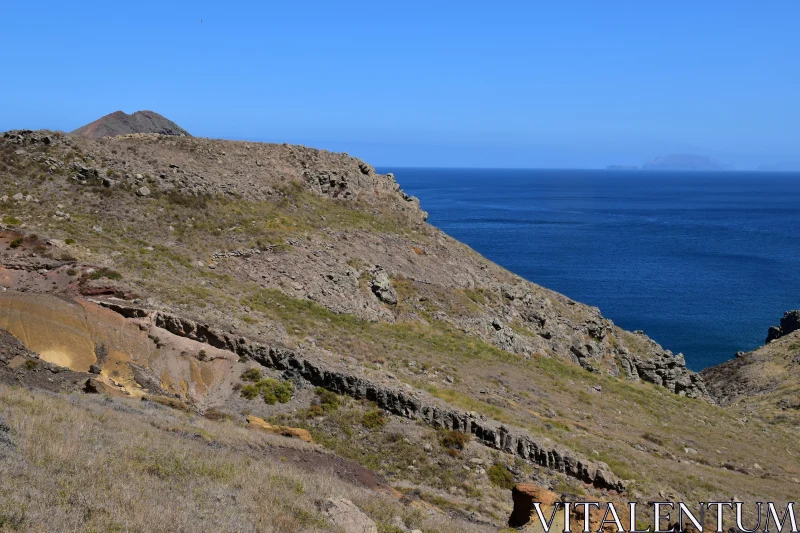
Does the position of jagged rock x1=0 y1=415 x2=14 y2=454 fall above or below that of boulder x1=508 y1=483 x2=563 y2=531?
above

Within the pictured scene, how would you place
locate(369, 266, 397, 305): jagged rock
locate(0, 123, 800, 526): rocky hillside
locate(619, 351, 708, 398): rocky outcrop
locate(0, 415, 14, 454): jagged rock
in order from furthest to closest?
locate(619, 351, 708, 398): rocky outcrop
locate(369, 266, 397, 305): jagged rock
locate(0, 123, 800, 526): rocky hillside
locate(0, 415, 14, 454): jagged rock

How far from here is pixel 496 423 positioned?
22.0 m

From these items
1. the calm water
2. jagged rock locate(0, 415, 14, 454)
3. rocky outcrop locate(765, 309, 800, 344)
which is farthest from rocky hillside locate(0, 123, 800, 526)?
the calm water

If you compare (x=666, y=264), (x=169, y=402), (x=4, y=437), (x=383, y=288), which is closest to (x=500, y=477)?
(x=169, y=402)

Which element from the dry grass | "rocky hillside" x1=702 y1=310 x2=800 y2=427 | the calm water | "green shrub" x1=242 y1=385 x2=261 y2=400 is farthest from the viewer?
the calm water

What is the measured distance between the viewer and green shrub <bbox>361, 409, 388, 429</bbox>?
800 inches

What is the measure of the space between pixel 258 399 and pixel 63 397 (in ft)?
20.4

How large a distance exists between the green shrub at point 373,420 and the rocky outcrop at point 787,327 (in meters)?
54.5

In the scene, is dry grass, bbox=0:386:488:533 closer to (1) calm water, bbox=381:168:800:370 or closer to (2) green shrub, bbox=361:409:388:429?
(2) green shrub, bbox=361:409:388:429

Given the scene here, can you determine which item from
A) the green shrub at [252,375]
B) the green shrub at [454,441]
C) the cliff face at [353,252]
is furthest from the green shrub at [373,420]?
the cliff face at [353,252]

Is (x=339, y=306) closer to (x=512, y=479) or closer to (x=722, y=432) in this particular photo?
(x=512, y=479)

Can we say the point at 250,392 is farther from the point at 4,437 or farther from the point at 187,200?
the point at 187,200

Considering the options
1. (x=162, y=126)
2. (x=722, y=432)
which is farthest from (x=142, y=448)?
(x=162, y=126)

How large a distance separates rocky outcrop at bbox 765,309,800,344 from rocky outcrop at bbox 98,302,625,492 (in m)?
50.9
